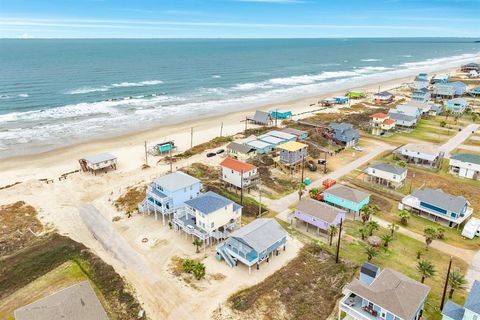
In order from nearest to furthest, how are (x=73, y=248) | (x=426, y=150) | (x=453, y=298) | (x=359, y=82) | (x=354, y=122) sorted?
(x=453, y=298) → (x=73, y=248) → (x=426, y=150) → (x=354, y=122) → (x=359, y=82)

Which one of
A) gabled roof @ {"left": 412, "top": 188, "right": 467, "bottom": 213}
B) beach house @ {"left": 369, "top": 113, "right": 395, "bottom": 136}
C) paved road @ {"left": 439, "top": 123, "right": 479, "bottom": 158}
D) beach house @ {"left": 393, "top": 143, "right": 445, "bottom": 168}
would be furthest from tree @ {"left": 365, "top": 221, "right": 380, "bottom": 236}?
beach house @ {"left": 369, "top": 113, "right": 395, "bottom": 136}

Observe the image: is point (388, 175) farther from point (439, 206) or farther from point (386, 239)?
point (386, 239)

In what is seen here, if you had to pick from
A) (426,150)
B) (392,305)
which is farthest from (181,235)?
(426,150)

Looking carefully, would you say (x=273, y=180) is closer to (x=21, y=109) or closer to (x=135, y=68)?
(x=21, y=109)

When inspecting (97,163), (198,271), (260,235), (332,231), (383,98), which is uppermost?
(383,98)

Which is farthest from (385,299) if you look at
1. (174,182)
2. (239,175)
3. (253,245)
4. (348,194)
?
(174,182)

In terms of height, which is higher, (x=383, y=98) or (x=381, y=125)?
(x=383, y=98)

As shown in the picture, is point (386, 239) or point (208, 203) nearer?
point (386, 239)
